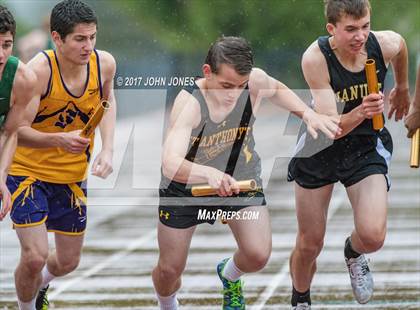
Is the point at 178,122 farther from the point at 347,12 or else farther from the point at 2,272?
the point at 2,272

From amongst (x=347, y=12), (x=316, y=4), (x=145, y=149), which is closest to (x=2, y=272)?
(x=347, y=12)

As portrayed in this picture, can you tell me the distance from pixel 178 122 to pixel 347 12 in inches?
55.8

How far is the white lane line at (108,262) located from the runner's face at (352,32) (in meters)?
4.63

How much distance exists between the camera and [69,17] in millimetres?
8930

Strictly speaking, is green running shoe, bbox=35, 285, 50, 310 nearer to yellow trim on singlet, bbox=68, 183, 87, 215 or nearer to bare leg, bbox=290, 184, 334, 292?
yellow trim on singlet, bbox=68, 183, 87, 215

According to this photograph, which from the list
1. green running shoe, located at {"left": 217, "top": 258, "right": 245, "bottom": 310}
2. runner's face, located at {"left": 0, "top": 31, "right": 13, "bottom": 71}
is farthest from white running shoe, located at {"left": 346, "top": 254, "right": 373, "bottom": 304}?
runner's face, located at {"left": 0, "top": 31, "right": 13, "bottom": 71}

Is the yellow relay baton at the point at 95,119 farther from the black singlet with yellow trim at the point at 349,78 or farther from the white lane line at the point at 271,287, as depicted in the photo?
the white lane line at the point at 271,287

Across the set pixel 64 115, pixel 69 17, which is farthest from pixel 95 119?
pixel 69 17

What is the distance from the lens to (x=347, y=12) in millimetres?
8727

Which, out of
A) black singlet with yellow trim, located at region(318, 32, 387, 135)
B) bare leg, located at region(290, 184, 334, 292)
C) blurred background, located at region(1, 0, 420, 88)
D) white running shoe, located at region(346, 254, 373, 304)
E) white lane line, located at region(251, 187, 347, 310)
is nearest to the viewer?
black singlet with yellow trim, located at region(318, 32, 387, 135)

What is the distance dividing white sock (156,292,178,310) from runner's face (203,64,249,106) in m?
1.53

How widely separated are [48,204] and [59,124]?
674 millimetres

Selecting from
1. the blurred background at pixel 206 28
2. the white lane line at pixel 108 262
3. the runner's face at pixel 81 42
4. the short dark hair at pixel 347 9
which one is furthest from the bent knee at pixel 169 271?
the blurred background at pixel 206 28

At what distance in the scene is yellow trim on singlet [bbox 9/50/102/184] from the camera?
9086 mm
